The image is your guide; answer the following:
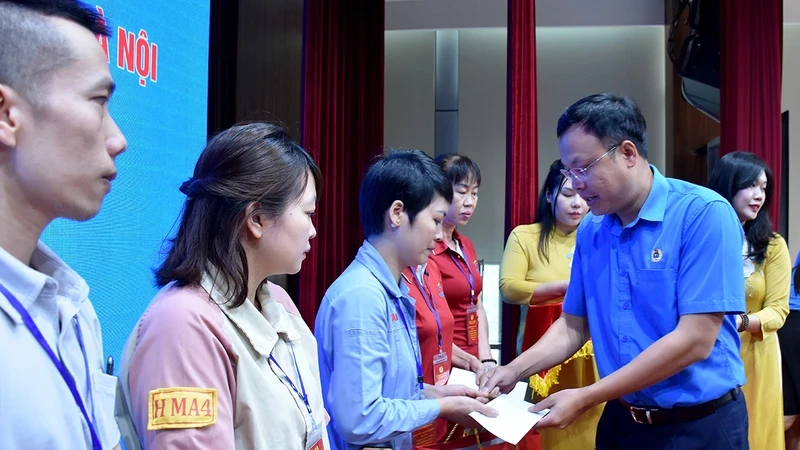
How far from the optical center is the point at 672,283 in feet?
5.81

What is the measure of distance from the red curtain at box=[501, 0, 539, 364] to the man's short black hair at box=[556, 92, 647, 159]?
2.48 metres

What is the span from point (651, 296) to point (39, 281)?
4.71 ft

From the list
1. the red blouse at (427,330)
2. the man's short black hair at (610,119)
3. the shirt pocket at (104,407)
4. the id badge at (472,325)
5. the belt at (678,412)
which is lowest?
the id badge at (472,325)

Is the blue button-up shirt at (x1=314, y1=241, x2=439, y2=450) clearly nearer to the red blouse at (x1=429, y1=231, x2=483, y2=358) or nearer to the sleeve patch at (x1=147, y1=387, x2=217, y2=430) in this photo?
the sleeve patch at (x1=147, y1=387, x2=217, y2=430)

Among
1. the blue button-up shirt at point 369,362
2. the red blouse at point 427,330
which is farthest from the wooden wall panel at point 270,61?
the blue button-up shirt at point 369,362

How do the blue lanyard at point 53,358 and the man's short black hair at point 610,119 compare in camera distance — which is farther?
the man's short black hair at point 610,119

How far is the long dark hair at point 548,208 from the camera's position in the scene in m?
3.30

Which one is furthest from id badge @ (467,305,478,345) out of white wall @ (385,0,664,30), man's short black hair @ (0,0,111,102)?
white wall @ (385,0,664,30)

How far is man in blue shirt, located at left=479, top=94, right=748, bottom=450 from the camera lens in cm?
171

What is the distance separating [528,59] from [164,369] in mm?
3868

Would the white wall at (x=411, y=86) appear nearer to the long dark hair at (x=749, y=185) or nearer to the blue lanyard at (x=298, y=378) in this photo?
the long dark hair at (x=749, y=185)

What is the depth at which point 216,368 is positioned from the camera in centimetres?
110

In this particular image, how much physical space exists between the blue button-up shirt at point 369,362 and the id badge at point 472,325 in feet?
4.29

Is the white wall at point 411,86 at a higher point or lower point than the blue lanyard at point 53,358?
higher
